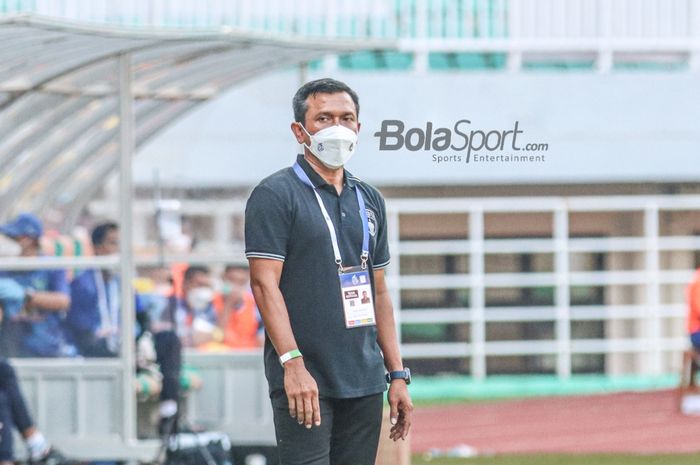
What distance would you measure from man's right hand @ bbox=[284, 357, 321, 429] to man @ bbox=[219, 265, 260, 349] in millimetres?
5638

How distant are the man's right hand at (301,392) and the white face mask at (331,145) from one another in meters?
0.66

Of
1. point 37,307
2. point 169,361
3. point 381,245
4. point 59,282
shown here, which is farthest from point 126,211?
point 381,245

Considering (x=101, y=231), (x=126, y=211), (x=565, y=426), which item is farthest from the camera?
(x=565, y=426)

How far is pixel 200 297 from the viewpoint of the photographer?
10.8m

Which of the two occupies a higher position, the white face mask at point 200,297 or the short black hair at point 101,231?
the short black hair at point 101,231

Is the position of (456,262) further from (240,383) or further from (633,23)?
(240,383)

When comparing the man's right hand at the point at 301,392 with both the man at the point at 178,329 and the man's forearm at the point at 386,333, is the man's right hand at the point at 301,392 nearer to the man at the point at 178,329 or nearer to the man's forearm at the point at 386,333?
the man's forearm at the point at 386,333

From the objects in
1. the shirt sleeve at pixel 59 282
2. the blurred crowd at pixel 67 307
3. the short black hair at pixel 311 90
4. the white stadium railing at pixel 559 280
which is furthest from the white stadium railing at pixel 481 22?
the short black hair at pixel 311 90

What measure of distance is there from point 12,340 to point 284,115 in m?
8.58

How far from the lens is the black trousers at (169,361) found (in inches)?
401

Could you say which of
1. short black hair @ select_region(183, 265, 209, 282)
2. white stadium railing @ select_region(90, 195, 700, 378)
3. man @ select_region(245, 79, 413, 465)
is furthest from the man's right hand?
white stadium railing @ select_region(90, 195, 700, 378)

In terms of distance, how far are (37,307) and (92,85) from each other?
4.62 feet

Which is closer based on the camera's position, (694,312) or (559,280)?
(694,312)

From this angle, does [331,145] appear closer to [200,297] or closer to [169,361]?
[169,361]
